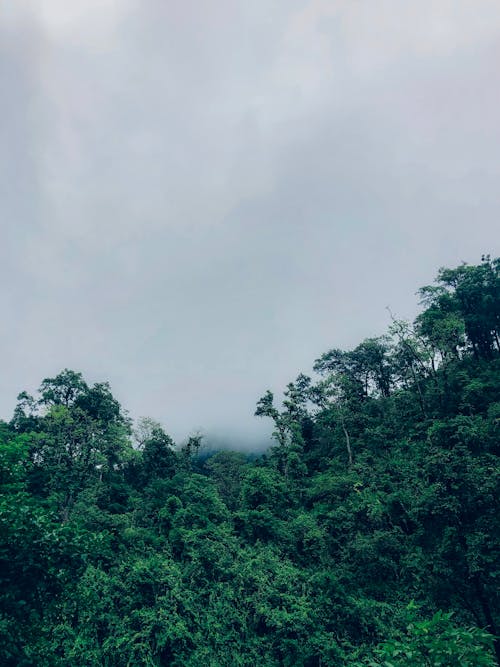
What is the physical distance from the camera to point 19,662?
6633 millimetres

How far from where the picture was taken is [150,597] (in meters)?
17.1

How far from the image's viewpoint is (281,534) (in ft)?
69.5

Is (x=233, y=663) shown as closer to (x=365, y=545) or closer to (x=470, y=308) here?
(x=365, y=545)

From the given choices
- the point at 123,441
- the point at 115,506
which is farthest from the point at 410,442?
the point at 123,441

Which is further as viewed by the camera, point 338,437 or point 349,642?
point 338,437

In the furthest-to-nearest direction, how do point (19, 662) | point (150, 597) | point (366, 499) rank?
point (366, 499) < point (150, 597) < point (19, 662)

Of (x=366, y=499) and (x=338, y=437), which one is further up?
(x=338, y=437)

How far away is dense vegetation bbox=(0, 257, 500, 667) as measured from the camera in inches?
290

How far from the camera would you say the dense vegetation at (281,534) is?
7.37m

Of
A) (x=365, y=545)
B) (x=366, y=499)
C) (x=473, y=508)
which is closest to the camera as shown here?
(x=473, y=508)

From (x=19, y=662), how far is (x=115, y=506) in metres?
19.2

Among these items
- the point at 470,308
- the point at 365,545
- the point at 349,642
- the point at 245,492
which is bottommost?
the point at 349,642

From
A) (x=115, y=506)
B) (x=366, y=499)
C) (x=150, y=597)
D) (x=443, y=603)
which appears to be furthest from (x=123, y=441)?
(x=443, y=603)

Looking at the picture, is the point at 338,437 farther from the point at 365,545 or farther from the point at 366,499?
the point at 365,545
